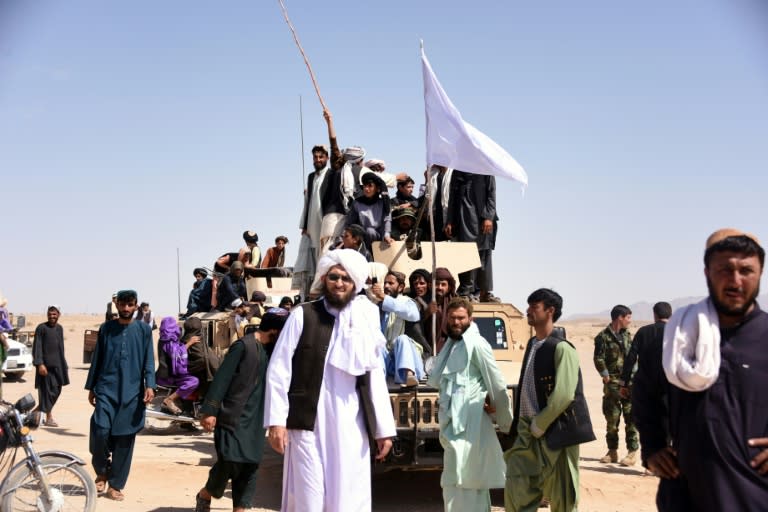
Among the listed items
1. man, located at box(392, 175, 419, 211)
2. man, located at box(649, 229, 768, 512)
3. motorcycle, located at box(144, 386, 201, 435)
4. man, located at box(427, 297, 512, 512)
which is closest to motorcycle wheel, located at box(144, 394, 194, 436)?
motorcycle, located at box(144, 386, 201, 435)

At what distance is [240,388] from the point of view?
7648 mm

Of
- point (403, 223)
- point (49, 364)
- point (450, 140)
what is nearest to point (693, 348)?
point (450, 140)

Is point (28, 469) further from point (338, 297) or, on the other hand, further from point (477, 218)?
point (477, 218)

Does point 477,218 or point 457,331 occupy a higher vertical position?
point 477,218

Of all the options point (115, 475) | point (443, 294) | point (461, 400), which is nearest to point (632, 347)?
point (443, 294)

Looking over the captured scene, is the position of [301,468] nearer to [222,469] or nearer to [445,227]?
[222,469]

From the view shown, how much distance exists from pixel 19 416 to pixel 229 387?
1.57m

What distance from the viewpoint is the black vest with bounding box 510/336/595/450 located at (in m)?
6.15

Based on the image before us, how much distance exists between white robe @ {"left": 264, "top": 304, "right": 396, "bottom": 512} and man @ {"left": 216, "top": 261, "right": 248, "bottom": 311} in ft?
32.0

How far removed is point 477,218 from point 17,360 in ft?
54.7

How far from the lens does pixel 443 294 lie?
29.8 feet

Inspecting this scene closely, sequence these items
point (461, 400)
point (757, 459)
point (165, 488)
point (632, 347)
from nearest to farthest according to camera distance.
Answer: point (757, 459) < point (461, 400) < point (165, 488) < point (632, 347)

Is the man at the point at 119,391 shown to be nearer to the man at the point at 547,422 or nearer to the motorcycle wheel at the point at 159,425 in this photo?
the man at the point at 547,422

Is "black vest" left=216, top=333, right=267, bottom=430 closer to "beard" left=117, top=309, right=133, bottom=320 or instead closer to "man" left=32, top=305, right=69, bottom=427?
"beard" left=117, top=309, right=133, bottom=320
